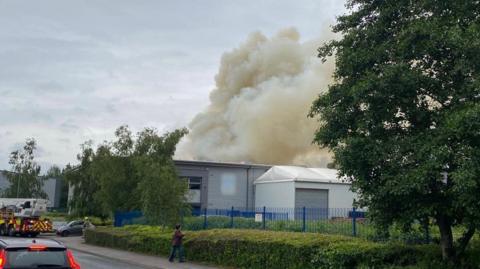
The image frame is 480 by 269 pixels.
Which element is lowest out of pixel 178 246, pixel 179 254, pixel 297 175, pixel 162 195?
pixel 179 254

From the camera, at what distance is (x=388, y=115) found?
11781 mm

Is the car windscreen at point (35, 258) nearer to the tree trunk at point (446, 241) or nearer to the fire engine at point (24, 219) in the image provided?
the tree trunk at point (446, 241)

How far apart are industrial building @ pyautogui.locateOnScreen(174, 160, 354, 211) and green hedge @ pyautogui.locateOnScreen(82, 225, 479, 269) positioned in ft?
79.3

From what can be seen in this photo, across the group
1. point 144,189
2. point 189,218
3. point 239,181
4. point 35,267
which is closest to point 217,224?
point 189,218

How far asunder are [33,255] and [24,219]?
1394 inches

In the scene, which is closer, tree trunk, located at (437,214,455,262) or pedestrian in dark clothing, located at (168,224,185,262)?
tree trunk, located at (437,214,455,262)

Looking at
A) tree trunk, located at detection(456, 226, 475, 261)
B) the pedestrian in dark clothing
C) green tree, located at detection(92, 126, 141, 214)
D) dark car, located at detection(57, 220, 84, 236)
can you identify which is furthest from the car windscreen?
dark car, located at detection(57, 220, 84, 236)

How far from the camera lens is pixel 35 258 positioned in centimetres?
843

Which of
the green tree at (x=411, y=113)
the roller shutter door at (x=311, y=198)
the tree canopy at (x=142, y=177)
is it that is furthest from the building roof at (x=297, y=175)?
the green tree at (x=411, y=113)

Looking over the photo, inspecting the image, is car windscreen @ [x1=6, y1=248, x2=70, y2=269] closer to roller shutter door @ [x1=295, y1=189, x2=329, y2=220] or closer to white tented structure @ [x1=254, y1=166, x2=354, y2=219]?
white tented structure @ [x1=254, y1=166, x2=354, y2=219]

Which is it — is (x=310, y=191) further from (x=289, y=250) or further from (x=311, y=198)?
(x=289, y=250)

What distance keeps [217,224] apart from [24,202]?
2271 centimetres

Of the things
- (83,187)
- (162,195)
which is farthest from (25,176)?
(162,195)

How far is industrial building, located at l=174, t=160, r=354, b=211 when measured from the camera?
48.2m
